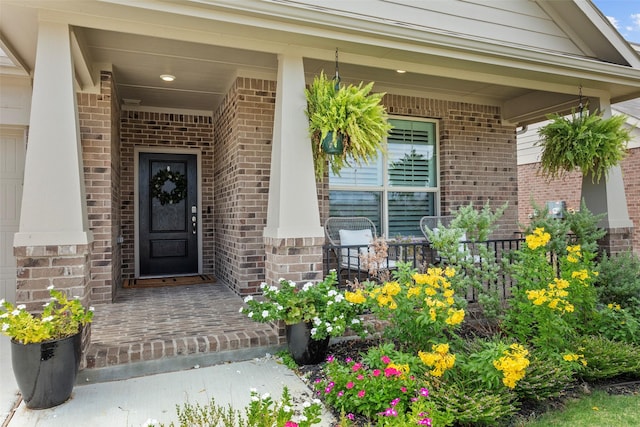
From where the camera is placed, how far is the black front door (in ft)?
20.9

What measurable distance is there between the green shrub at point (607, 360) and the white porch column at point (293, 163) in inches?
85.1

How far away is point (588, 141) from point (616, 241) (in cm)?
→ 132

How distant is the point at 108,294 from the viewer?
15.4ft

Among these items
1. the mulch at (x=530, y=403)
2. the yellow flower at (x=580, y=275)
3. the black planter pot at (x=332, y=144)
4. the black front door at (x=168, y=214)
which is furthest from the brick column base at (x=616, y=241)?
the black front door at (x=168, y=214)

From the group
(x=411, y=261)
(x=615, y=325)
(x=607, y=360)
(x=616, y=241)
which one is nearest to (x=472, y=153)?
(x=616, y=241)

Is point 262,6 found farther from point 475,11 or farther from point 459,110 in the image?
point 459,110

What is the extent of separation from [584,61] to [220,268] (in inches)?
200

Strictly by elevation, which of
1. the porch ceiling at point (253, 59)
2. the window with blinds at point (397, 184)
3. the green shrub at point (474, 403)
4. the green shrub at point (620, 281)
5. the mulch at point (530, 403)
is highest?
the porch ceiling at point (253, 59)

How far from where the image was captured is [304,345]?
3.25m

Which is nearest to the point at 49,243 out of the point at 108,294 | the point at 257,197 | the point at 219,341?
the point at 219,341

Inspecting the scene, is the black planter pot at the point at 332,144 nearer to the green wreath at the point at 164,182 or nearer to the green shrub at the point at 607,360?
the green shrub at the point at 607,360

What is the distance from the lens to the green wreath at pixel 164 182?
6.41 m

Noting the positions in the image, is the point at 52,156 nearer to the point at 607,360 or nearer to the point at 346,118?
the point at 346,118

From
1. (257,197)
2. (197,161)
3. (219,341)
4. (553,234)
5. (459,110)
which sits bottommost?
(219,341)
